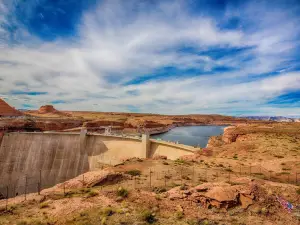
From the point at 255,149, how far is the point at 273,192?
65.2 feet

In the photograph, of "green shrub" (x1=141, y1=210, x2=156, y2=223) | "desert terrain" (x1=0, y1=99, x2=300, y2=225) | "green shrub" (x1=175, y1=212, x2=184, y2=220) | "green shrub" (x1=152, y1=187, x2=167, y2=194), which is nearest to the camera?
"green shrub" (x1=141, y1=210, x2=156, y2=223)

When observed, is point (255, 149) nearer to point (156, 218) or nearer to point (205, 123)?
point (156, 218)

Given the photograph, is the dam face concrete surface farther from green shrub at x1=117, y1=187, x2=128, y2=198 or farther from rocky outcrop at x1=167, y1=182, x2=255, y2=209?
rocky outcrop at x1=167, y1=182, x2=255, y2=209

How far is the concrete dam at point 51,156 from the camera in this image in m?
40.6

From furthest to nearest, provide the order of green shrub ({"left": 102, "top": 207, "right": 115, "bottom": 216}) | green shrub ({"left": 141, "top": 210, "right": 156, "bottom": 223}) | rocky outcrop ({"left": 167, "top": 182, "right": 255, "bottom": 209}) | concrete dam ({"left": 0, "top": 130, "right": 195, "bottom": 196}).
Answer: concrete dam ({"left": 0, "top": 130, "right": 195, "bottom": 196}) < rocky outcrop ({"left": 167, "top": 182, "right": 255, "bottom": 209}) < green shrub ({"left": 102, "top": 207, "right": 115, "bottom": 216}) < green shrub ({"left": 141, "top": 210, "right": 156, "bottom": 223})

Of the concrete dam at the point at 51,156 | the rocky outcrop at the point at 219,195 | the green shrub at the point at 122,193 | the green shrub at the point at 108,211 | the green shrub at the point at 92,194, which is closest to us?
the green shrub at the point at 108,211

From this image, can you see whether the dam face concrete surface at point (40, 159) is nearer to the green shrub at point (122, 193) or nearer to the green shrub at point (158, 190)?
the green shrub at point (158, 190)

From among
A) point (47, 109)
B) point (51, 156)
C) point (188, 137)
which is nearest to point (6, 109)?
point (47, 109)

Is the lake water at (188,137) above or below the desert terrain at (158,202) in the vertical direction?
below

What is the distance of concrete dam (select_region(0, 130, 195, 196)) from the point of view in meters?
40.6

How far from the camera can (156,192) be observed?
1264cm

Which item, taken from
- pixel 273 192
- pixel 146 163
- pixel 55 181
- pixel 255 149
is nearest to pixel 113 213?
pixel 273 192

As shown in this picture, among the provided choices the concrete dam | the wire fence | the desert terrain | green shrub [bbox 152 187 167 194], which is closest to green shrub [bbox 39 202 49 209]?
the desert terrain

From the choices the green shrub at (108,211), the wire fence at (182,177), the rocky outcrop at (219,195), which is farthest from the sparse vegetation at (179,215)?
the wire fence at (182,177)
